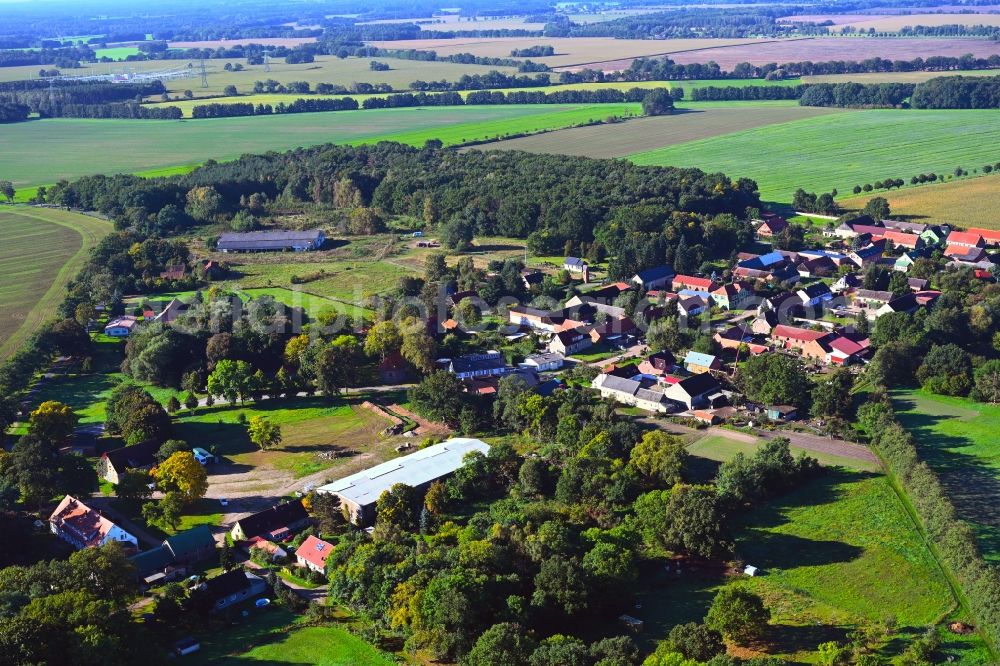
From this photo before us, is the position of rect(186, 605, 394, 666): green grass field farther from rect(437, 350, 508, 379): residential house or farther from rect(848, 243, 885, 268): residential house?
rect(848, 243, 885, 268): residential house

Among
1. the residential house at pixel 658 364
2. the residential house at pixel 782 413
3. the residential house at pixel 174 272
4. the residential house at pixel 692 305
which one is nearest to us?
the residential house at pixel 782 413

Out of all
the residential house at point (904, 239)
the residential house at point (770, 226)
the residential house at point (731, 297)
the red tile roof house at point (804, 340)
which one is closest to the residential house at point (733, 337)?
the red tile roof house at point (804, 340)

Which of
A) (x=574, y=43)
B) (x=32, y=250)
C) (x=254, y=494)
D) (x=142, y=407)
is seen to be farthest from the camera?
(x=574, y=43)

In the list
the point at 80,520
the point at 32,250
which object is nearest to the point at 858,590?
the point at 80,520

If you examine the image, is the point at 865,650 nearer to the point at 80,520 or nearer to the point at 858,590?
the point at 858,590

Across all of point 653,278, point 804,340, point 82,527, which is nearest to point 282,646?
point 82,527

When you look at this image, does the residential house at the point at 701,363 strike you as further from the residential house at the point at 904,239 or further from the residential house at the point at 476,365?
the residential house at the point at 904,239

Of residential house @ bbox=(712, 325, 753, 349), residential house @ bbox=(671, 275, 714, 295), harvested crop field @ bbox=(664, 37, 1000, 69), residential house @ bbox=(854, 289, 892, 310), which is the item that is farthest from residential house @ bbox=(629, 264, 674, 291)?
harvested crop field @ bbox=(664, 37, 1000, 69)
